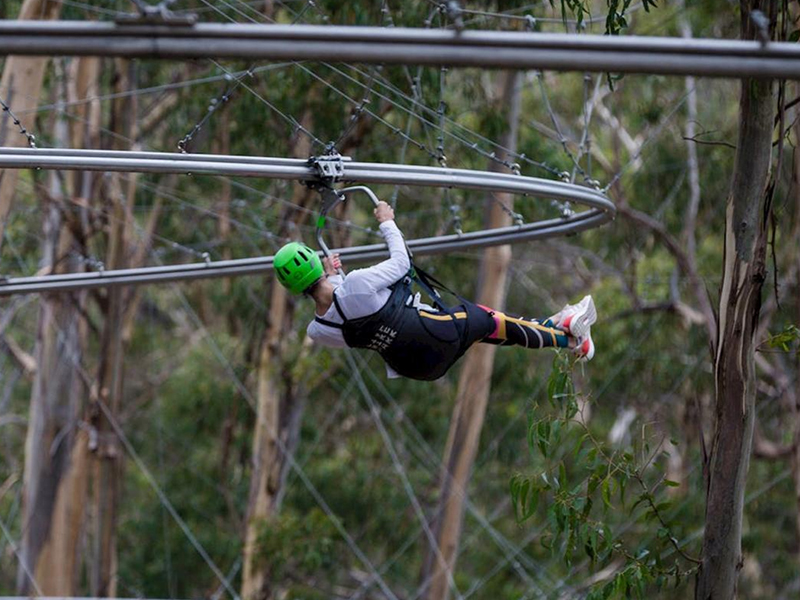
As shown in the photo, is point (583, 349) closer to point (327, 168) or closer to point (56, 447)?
point (327, 168)

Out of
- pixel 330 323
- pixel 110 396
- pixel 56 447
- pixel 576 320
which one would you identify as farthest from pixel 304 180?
pixel 56 447

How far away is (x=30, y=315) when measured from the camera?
16.7 metres

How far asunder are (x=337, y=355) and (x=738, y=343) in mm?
8341

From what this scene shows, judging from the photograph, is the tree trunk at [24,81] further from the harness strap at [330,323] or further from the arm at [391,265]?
the arm at [391,265]

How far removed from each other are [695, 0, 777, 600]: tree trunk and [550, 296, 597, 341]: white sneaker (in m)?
0.51

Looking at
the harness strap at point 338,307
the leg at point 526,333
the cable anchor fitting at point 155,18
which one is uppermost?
the cable anchor fitting at point 155,18

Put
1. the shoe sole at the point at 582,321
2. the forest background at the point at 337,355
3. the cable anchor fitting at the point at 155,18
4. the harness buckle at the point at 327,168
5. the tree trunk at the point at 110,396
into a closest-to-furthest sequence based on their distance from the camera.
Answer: the cable anchor fitting at the point at 155,18, the harness buckle at the point at 327,168, the shoe sole at the point at 582,321, the forest background at the point at 337,355, the tree trunk at the point at 110,396

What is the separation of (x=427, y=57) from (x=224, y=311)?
1219 cm

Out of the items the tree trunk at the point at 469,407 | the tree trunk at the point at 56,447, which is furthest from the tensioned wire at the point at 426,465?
the tree trunk at the point at 56,447

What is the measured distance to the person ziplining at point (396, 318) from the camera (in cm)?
492

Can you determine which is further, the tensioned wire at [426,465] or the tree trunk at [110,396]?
the tensioned wire at [426,465]

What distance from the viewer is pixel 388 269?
4.89 m

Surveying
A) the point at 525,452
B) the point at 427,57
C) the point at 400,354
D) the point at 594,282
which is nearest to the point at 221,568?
the point at 525,452

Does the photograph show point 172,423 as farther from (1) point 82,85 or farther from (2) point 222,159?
(2) point 222,159
